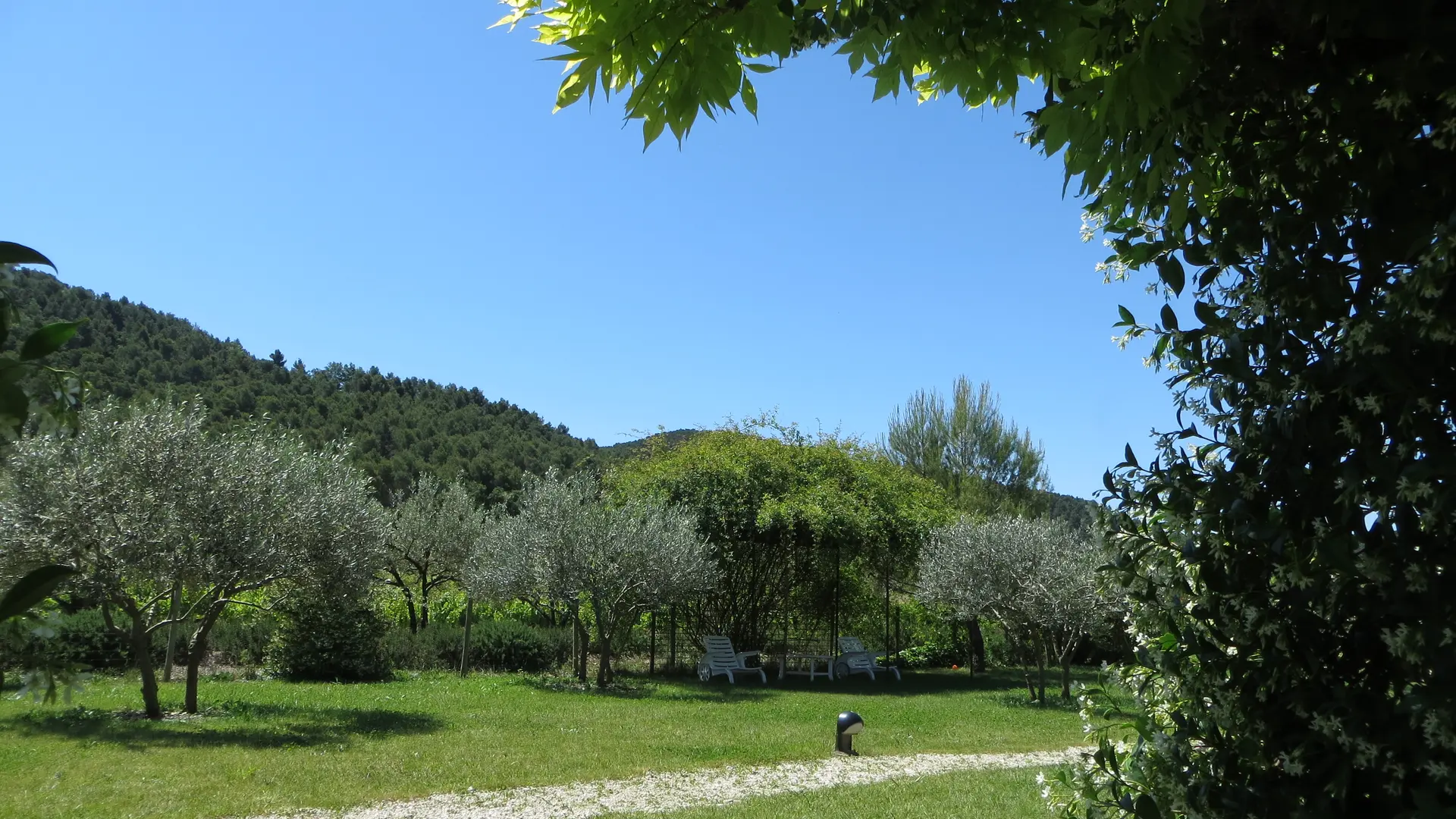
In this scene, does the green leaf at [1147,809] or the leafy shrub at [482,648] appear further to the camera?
the leafy shrub at [482,648]

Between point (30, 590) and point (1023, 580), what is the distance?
14.4m

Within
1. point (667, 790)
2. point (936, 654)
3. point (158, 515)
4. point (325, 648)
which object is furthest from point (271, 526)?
point (936, 654)

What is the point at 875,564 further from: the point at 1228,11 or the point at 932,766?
the point at 1228,11

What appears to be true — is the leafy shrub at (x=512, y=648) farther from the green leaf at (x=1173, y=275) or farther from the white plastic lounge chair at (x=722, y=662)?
the green leaf at (x=1173, y=275)

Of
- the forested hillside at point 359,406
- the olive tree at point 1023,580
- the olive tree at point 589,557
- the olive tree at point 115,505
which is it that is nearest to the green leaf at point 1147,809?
the olive tree at point 115,505

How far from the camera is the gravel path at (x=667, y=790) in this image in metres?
6.50

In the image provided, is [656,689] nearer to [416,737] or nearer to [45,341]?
[416,737]

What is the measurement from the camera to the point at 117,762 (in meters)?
8.09

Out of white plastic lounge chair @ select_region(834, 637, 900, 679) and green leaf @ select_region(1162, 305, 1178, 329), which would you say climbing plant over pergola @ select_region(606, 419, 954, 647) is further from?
green leaf @ select_region(1162, 305, 1178, 329)

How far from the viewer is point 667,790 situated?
7363 mm

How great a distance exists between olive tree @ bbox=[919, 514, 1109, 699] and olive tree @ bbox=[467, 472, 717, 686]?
4106 millimetres

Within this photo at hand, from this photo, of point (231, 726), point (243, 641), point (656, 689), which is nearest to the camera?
point (231, 726)

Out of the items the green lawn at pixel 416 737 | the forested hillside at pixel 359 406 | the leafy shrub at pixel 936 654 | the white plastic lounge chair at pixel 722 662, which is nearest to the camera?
the green lawn at pixel 416 737

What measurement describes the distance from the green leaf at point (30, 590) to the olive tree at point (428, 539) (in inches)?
782
